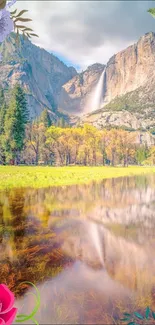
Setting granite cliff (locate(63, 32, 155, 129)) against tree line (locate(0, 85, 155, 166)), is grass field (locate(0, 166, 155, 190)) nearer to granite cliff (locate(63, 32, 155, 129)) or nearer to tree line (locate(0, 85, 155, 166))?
tree line (locate(0, 85, 155, 166))

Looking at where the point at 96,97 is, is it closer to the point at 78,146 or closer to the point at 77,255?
the point at 78,146

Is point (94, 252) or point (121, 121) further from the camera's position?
point (121, 121)

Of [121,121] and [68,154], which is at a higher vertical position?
[121,121]

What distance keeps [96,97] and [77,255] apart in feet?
19.9

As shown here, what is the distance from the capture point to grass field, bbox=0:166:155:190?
334 centimetres

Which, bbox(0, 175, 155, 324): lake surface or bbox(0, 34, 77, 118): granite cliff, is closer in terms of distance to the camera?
bbox(0, 175, 155, 324): lake surface

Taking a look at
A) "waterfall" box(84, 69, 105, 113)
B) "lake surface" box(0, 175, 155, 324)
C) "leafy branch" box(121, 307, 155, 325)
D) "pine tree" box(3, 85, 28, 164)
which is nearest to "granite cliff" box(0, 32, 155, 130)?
"waterfall" box(84, 69, 105, 113)

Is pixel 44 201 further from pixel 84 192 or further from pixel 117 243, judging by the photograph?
pixel 117 243

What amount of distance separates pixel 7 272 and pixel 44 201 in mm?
1743

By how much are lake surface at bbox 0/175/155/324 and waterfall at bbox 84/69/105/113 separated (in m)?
4.38

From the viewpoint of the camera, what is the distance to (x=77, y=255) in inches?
76.5

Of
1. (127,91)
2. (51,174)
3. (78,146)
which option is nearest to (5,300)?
(51,174)

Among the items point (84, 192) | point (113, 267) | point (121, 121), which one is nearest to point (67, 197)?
point (84, 192)

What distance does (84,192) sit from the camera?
413 cm
